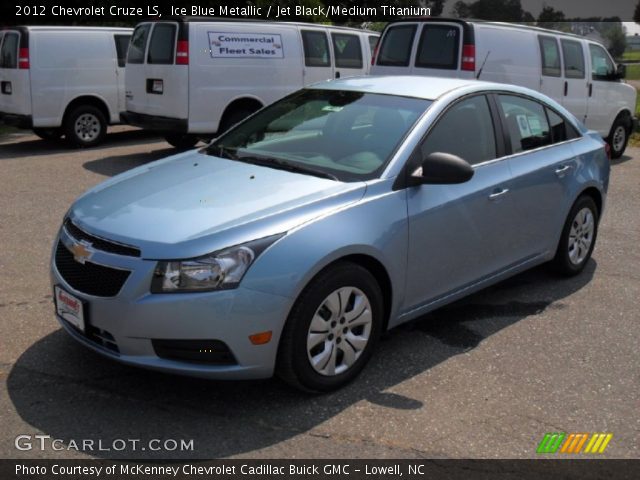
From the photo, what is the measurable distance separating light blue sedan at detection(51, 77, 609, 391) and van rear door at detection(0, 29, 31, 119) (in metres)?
7.64

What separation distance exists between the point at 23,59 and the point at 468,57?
6.57 metres

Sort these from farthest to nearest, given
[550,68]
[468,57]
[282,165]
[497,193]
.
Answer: [550,68]
[468,57]
[497,193]
[282,165]

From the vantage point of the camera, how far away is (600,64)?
41.2ft

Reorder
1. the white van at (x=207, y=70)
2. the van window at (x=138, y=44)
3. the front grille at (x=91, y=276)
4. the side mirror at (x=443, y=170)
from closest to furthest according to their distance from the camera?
the front grille at (x=91, y=276)
the side mirror at (x=443, y=170)
the white van at (x=207, y=70)
the van window at (x=138, y=44)

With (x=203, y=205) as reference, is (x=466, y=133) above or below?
above

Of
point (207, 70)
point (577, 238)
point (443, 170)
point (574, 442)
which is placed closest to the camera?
point (574, 442)

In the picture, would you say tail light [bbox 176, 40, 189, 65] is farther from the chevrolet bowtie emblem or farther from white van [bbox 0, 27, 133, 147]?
the chevrolet bowtie emblem

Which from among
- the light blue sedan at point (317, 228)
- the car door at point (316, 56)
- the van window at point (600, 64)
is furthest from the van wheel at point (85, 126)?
the van window at point (600, 64)

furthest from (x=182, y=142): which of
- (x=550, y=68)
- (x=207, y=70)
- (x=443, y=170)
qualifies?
(x=443, y=170)

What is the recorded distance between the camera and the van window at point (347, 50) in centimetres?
1262

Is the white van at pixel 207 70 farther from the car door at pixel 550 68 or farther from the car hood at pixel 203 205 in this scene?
the car hood at pixel 203 205

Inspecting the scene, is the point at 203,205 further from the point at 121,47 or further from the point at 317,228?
the point at 121,47

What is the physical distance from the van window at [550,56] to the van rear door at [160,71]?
16.9 ft

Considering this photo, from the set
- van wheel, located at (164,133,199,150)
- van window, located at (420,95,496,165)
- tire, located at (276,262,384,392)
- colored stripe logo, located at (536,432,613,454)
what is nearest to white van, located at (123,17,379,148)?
van wheel, located at (164,133,199,150)
